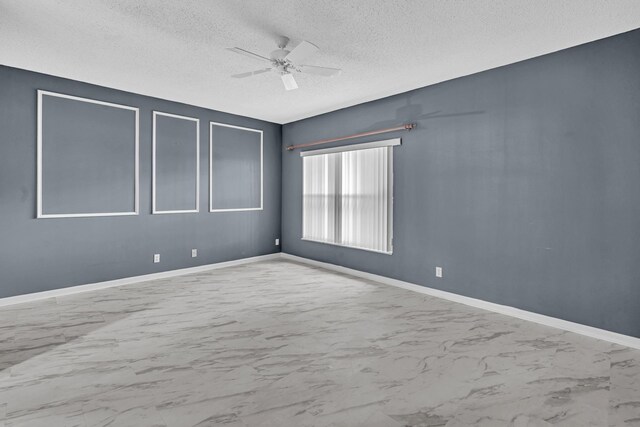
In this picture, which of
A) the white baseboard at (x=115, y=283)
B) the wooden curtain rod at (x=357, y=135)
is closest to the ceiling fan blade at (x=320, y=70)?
the wooden curtain rod at (x=357, y=135)

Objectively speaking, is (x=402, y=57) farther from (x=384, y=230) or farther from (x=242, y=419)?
(x=242, y=419)

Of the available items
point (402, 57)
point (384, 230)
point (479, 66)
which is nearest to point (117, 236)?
point (384, 230)

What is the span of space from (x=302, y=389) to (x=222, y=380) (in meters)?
0.53

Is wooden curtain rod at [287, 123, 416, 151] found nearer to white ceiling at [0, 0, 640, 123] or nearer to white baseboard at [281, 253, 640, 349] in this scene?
white ceiling at [0, 0, 640, 123]

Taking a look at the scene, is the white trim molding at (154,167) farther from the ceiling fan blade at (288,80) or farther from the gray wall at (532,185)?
A: the gray wall at (532,185)

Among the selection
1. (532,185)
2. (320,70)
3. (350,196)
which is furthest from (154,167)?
(532,185)

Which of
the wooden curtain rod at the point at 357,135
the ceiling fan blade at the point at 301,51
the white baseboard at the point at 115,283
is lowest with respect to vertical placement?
the white baseboard at the point at 115,283

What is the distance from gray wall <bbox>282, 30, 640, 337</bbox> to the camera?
9.62 ft

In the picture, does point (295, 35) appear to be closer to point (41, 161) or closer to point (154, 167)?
point (154, 167)

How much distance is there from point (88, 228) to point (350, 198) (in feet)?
11.3

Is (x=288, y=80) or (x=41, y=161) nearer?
(x=288, y=80)

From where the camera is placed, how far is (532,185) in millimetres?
3451

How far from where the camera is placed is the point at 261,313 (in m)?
3.63

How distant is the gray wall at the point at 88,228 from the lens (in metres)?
3.82
